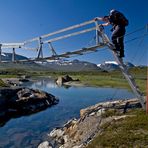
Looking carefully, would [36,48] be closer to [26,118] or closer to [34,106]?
→ [26,118]

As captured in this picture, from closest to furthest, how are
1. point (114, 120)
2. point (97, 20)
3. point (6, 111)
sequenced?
point (97, 20), point (114, 120), point (6, 111)

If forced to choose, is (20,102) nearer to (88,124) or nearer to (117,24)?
(88,124)

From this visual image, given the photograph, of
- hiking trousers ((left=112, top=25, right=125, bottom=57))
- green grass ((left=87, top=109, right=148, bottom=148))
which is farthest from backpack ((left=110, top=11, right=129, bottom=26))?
green grass ((left=87, top=109, right=148, bottom=148))

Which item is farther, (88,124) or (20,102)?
(20,102)

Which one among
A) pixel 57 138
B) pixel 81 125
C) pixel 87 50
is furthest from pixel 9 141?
pixel 87 50

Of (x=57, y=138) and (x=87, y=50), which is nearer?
(x=87, y=50)

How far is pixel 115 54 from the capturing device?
20344 mm

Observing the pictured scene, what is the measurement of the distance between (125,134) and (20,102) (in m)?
38.2

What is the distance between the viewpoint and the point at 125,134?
17.2 meters

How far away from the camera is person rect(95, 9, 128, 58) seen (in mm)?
18953

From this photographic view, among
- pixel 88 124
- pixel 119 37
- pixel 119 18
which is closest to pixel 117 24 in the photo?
pixel 119 18

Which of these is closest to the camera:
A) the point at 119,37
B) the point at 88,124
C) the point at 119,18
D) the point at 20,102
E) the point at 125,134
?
the point at 125,134

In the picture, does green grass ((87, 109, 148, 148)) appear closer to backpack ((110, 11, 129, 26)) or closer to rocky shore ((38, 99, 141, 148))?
rocky shore ((38, 99, 141, 148))

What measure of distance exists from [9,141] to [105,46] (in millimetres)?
16966
